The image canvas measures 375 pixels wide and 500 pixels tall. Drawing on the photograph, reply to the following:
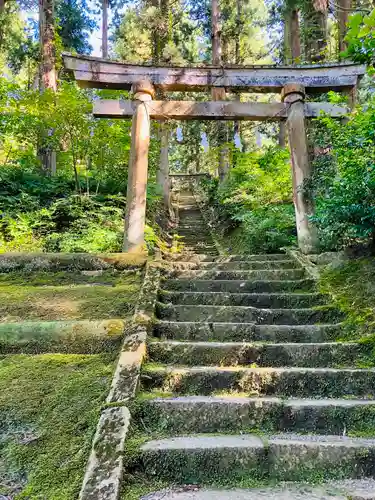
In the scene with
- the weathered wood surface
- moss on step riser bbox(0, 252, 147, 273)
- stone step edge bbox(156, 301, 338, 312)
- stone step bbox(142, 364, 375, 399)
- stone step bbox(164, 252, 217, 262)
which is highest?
the weathered wood surface

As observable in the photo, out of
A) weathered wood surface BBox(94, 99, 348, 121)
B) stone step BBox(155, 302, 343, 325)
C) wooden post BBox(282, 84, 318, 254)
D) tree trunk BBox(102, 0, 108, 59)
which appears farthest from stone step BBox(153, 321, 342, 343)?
tree trunk BBox(102, 0, 108, 59)

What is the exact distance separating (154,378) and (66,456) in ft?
2.88

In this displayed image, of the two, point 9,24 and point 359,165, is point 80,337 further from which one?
point 9,24

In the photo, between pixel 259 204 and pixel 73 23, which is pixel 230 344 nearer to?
pixel 259 204

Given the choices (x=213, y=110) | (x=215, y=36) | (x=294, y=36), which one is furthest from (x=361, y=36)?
(x=215, y=36)

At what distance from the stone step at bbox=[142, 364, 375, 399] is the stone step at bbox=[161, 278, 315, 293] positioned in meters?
1.80

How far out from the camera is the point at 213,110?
22.5 feet

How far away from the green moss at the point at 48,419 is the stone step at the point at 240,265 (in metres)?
2.50

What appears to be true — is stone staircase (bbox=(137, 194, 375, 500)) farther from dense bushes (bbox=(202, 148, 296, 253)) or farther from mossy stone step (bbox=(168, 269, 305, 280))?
dense bushes (bbox=(202, 148, 296, 253))

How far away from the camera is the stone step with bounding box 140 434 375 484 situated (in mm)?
2055

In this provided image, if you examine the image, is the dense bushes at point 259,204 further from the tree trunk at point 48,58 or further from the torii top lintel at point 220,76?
the tree trunk at point 48,58

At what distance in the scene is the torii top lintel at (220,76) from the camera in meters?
6.63

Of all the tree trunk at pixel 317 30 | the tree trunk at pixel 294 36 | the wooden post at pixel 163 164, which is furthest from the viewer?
the tree trunk at pixel 294 36

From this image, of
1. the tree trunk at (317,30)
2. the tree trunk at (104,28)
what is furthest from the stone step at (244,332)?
the tree trunk at (104,28)
